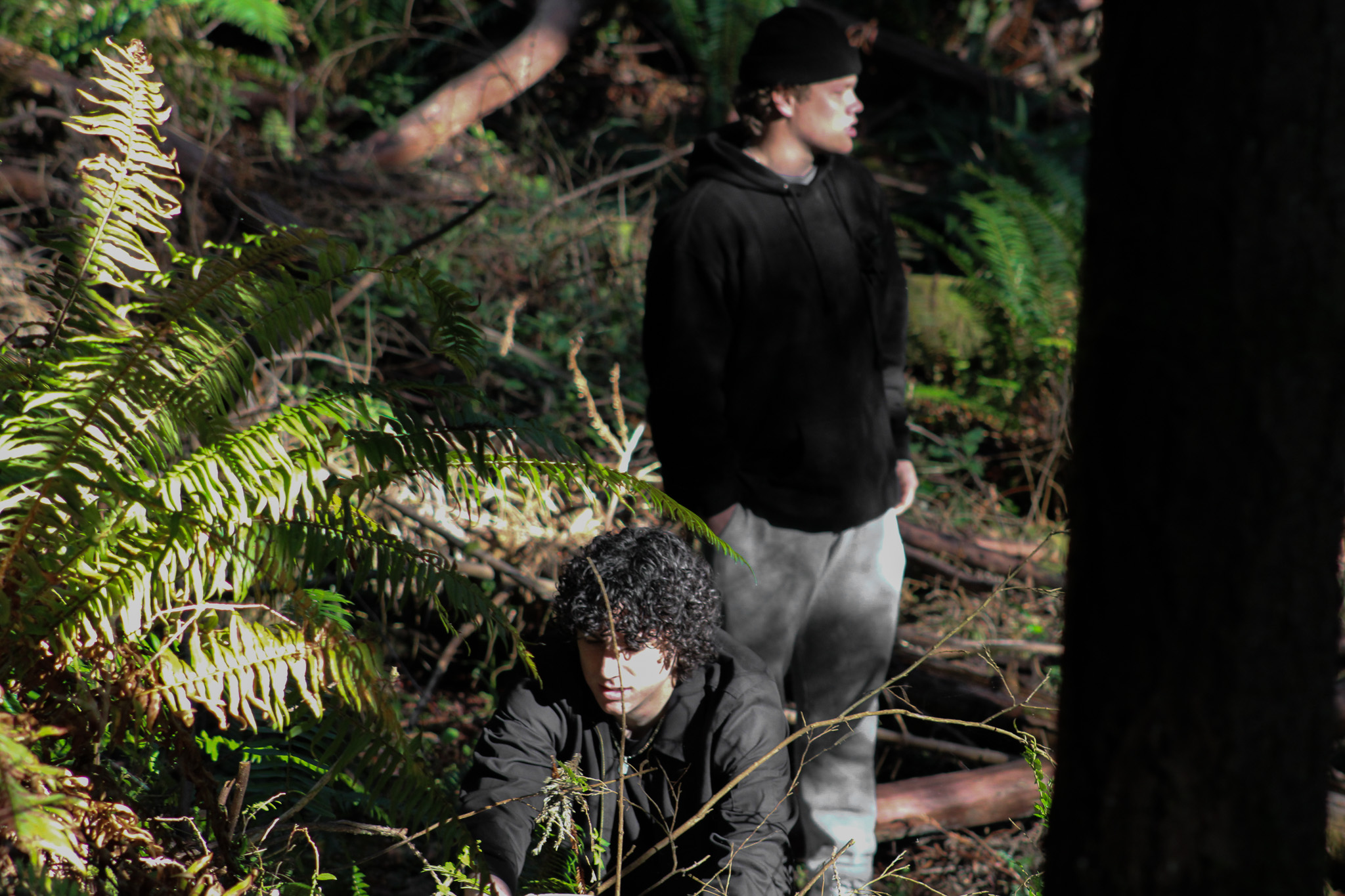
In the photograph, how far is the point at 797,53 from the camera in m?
2.43

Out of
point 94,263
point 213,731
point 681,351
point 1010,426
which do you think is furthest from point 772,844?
point 1010,426

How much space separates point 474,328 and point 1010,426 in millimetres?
4144

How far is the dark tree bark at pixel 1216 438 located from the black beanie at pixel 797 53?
176 cm

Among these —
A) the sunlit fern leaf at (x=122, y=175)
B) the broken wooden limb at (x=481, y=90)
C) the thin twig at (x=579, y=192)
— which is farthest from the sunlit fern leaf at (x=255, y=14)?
the sunlit fern leaf at (x=122, y=175)

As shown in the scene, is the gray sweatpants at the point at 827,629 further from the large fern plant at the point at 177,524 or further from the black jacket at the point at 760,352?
the large fern plant at the point at 177,524

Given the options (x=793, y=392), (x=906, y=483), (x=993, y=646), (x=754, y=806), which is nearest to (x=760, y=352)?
(x=793, y=392)

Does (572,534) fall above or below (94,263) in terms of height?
below

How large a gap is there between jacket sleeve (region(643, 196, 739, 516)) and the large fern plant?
76cm

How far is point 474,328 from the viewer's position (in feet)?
5.32

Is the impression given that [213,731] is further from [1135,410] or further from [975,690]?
[1135,410]

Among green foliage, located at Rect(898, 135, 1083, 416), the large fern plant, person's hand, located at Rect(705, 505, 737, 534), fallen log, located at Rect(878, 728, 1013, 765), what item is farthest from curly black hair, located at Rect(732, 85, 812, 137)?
green foliage, located at Rect(898, 135, 1083, 416)

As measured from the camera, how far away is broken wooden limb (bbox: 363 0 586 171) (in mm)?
6148

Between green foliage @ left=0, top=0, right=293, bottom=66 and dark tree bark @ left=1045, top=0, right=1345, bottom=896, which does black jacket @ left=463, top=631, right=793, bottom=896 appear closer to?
dark tree bark @ left=1045, top=0, right=1345, bottom=896

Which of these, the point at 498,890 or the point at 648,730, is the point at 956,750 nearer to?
the point at 648,730
